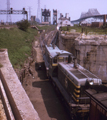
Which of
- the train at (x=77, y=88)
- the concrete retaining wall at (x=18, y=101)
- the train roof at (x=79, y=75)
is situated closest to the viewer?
the concrete retaining wall at (x=18, y=101)

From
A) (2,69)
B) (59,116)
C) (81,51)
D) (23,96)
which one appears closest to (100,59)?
(81,51)

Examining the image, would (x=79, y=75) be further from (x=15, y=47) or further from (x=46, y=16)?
(x=46, y=16)

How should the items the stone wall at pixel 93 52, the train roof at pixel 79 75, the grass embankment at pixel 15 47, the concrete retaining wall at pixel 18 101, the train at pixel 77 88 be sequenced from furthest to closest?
the grass embankment at pixel 15 47
the stone wall at pixel 93 52
the train roof at pixel 79 75
the train at pixel 77 88
the concrete retaining wall at pixel 18 101

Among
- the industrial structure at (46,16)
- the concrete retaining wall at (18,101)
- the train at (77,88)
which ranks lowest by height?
the train at (77,88)

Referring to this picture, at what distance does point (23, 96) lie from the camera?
537 cm

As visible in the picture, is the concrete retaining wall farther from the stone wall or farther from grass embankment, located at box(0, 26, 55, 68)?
the stone wall

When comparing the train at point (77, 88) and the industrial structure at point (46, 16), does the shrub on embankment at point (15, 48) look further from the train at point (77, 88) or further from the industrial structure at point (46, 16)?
the industrial structure at point (46, 16)

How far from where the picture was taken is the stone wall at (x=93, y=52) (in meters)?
15.6

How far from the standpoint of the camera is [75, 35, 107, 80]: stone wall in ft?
51.2

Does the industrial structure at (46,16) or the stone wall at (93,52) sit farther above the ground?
the industrial structure at (46,16)

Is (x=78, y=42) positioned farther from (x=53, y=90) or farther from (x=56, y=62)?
(x=53, y=90)

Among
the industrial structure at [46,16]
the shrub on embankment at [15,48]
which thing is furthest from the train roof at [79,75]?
the industrial structure at [46,16]

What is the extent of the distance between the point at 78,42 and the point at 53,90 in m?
6.35


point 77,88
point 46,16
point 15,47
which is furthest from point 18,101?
point 46,16
